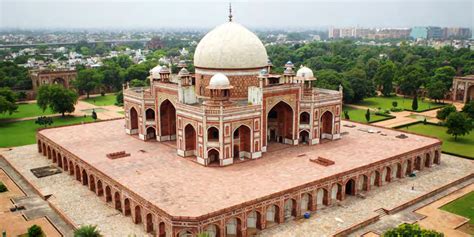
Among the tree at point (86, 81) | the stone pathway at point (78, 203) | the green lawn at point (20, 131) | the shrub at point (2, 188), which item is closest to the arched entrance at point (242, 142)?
the stone pathway at point (78, 203)

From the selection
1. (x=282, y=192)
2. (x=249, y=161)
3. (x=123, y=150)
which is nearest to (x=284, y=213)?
(x=282, y=192)

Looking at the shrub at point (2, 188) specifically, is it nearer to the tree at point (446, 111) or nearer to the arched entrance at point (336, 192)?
the arched entrance at point (336, 192)

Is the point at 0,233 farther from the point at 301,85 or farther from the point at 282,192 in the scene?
the point at 301,85

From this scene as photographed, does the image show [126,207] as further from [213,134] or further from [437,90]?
[437,90]

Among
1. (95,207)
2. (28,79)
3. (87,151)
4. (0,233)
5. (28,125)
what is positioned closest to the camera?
(0,233)

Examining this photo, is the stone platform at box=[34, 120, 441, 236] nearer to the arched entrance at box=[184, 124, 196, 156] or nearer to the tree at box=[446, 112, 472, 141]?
the arched entrance at box=[184, 124, 196, 156]

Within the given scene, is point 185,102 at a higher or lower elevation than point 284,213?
higher
